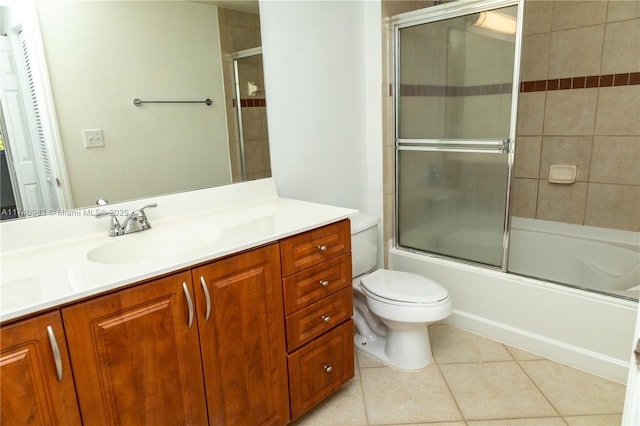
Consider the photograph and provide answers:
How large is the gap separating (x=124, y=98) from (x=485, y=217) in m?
1.91

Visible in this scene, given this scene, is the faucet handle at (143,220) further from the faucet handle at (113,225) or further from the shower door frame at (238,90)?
the shower door frame at (238,90)

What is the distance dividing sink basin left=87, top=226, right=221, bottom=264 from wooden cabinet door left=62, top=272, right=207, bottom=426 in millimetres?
229

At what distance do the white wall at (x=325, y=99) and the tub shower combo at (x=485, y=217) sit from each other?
18cm

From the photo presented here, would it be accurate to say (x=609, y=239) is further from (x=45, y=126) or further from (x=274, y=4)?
(x=45, y=126)

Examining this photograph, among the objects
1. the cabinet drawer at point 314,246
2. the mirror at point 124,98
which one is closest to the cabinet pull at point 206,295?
the cabinet drawer at point 314,246

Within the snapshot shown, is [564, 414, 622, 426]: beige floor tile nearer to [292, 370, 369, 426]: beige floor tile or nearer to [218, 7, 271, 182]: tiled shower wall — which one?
[292, 370, 369, 426]: beige floor tile

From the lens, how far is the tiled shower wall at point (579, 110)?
7.87ft

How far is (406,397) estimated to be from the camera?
1.87m

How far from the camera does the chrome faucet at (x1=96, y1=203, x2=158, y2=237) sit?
1510mm

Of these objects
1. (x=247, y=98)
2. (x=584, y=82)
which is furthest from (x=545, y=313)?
(x=247, y=98)

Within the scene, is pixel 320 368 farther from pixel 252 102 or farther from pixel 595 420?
pixel 252 102

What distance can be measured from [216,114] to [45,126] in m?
0.66

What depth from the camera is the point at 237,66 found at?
74.0 inches

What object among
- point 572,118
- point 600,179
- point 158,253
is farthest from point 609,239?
point 158,253
